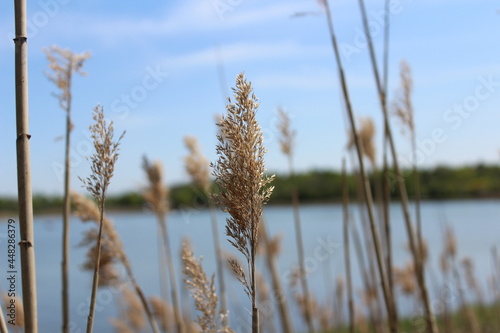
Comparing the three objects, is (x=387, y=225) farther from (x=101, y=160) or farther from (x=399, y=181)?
(x=101, y=160)

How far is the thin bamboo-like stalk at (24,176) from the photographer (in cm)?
90

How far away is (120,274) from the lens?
2.03m

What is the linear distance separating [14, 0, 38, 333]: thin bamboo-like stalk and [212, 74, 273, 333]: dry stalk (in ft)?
1.05

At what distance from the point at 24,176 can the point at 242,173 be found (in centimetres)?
37

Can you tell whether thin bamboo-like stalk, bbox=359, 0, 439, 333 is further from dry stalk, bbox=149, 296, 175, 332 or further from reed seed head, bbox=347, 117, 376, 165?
dry stalk, bbox=149, 296, 175, 332

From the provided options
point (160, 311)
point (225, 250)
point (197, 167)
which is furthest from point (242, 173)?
point (225, 250)

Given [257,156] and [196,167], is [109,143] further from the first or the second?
[196,167]

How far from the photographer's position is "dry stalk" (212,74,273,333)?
926mm

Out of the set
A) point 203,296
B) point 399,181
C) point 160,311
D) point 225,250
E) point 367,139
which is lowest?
point 160,311

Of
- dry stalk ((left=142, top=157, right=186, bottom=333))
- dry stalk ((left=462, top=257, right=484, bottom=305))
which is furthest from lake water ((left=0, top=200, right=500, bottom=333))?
dry stalk ((left=462, top=257, right=484, bottom=305))

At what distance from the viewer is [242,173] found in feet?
3.05

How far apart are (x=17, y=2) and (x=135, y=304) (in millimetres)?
3578

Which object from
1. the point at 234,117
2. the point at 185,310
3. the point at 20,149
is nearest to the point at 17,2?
the point at 20,149

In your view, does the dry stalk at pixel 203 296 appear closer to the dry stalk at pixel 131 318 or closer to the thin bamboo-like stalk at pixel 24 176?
the thin bamboo-like stalk at pixel 24 176
